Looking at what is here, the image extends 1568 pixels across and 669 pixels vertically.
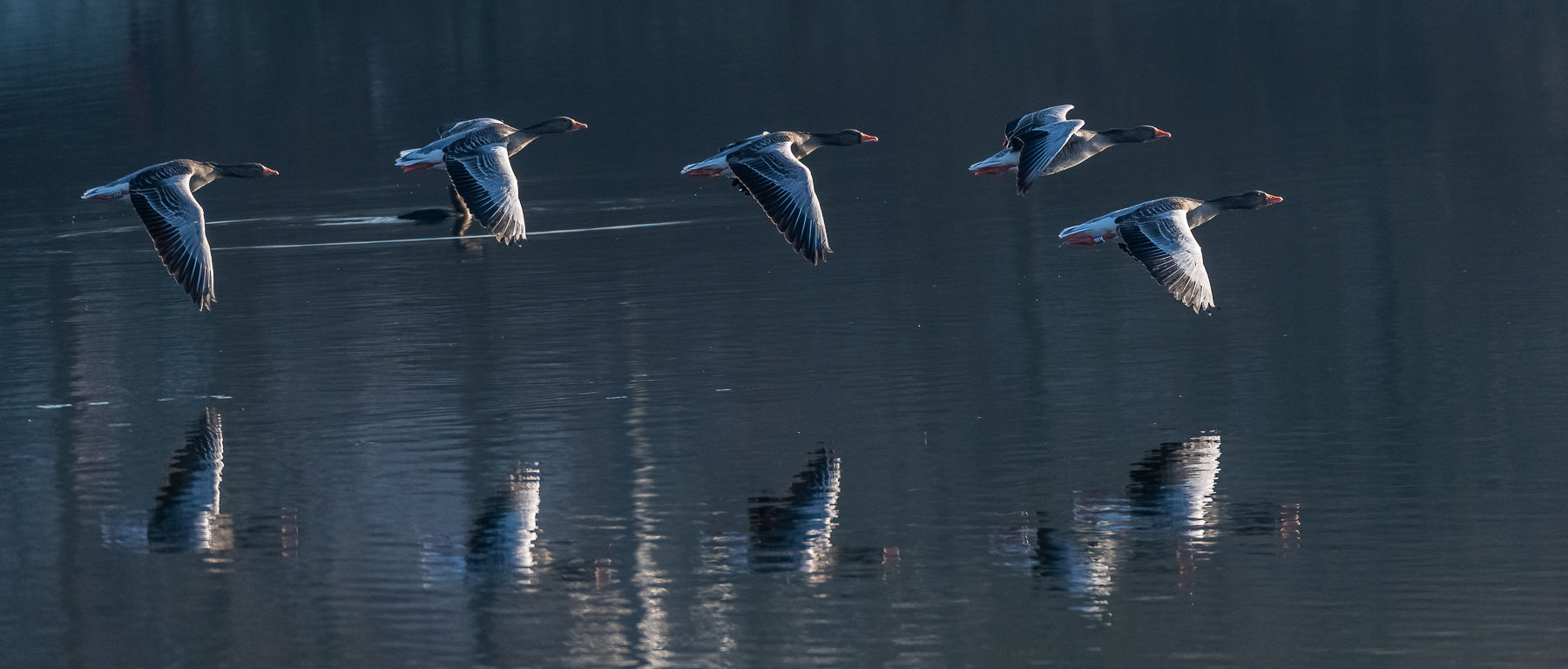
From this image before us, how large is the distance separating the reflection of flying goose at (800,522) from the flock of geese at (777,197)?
101 inches

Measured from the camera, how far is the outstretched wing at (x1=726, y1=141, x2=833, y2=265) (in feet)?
62.9

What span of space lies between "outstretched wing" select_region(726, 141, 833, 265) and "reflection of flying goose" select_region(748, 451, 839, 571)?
2.57 metres

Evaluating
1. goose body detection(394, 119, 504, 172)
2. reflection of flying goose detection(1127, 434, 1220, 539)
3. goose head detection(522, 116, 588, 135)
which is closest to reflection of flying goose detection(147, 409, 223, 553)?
goose body detection(394, 119, 504, 172)

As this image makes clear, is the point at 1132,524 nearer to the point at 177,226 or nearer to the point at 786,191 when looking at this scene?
the point at 786,191

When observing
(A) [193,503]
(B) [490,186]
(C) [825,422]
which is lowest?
(A) [193,503]

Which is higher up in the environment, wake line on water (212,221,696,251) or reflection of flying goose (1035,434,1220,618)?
wake line on water (212,221,696,251)

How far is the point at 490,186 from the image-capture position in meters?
20.8

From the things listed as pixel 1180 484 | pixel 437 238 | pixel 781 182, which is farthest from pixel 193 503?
pixel 437 238

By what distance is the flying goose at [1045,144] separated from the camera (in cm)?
2056

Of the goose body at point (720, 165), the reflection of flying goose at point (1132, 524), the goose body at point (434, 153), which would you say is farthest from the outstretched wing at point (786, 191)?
the reflection of flying goose at point (1132, 524)

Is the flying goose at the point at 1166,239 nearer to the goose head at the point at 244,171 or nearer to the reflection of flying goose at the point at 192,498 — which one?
the reflection of flying goose at the point at 192,498

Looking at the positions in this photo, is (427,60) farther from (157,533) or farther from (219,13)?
(157,533)

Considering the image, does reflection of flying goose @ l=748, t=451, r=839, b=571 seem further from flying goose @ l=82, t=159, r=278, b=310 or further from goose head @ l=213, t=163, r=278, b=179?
goose head @ l=213, t=163, r=278, b=179

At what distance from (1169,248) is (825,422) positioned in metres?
3.53
